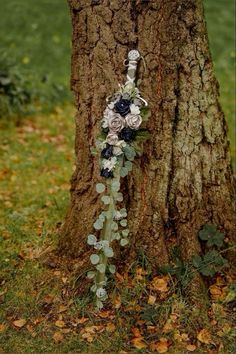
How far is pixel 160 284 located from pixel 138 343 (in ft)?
1.29

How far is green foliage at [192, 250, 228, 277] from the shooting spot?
3.57 meters

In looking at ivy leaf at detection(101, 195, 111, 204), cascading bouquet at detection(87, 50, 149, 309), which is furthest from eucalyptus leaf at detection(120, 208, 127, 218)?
ivy leaf at detection(101, 195, 111, 204)

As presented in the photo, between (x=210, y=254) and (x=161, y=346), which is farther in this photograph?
(x=210, y=254)

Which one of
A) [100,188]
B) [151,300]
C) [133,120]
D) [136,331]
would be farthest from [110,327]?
[133,120]

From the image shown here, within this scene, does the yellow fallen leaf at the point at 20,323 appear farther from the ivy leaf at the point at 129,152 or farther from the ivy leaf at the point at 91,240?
the ivy leaf at the point at 129,152

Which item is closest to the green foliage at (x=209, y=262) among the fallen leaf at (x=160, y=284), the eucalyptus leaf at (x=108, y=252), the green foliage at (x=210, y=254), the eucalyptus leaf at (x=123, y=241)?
the green foliage at (x=210, y=254)

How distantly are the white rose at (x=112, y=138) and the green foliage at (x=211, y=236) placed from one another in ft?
2.78

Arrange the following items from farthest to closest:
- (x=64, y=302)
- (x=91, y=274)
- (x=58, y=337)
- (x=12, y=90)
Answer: (x=12, y=90)
(x=64, y=302)
(x=91, y=274)
(x=58, y=337)

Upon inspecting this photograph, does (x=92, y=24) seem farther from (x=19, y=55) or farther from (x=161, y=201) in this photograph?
(x=19, y=55)

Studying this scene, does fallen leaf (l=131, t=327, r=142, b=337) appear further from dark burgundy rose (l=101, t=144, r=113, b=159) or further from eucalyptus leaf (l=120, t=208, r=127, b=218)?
dark burgundy rose (l=101, t=144, r=113, b=159)

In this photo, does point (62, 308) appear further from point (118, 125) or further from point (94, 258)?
point (118, 125)

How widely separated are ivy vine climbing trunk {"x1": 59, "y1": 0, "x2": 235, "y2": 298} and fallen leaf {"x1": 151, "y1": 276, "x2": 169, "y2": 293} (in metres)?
0.11

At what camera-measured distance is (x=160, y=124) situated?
3.46m

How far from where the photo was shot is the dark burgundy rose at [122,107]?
3.18 m
